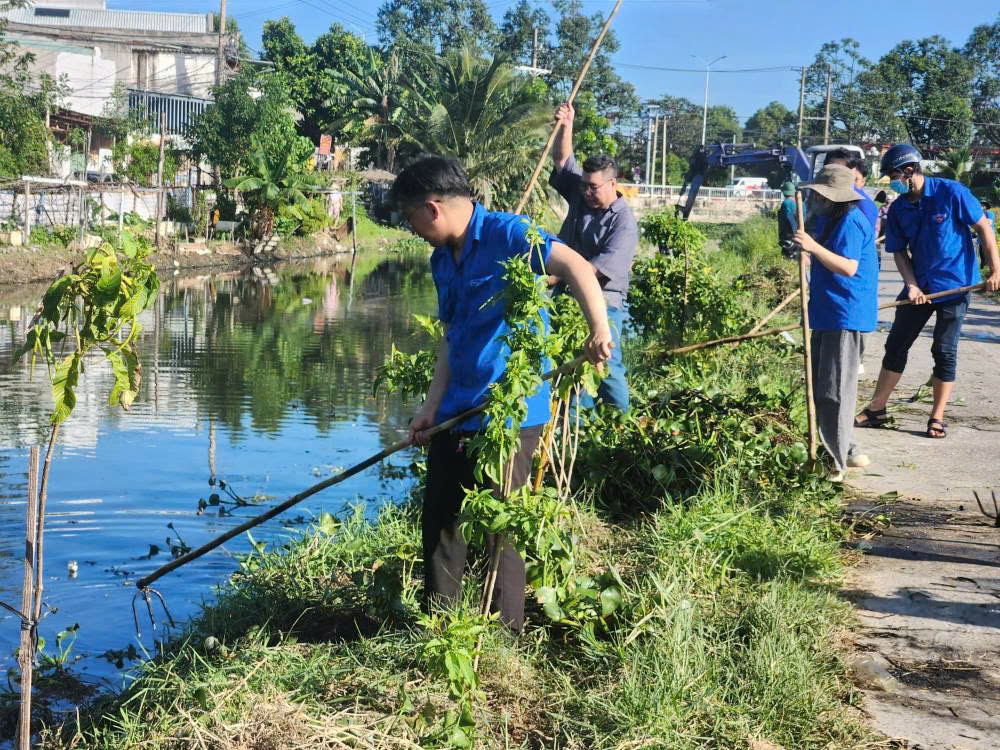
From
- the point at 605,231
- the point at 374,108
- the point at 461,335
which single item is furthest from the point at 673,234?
the point at 374,108

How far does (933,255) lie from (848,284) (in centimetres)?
162

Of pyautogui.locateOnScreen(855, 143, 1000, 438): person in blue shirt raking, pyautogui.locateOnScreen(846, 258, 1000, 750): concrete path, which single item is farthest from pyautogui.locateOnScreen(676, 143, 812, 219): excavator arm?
pyautogui.locateOnScreen(846, 258, 1000, 750): concrete path

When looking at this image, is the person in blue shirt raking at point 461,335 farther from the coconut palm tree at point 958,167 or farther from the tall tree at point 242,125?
the coconut palm tree at point 958,167

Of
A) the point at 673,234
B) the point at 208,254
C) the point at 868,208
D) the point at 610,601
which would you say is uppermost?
the point at 868,208

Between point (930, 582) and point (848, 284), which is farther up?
point (848, 284)

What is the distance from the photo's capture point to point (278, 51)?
56.3m

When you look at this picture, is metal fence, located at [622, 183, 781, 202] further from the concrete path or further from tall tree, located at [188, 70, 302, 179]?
the concrete path

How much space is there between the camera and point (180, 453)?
8.77m

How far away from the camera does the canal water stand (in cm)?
588

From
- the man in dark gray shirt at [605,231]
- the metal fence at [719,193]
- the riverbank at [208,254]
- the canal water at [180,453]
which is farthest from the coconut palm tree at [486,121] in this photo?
the man in dark gray shirt at [605,231]

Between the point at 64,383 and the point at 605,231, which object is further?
the point at 605,231

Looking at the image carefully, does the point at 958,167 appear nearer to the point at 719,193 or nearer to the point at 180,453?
the point at 719,193

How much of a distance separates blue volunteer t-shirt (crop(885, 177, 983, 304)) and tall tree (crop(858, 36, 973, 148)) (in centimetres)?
6103

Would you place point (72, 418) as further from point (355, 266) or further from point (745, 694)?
point (355, 266)
